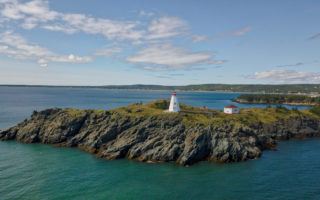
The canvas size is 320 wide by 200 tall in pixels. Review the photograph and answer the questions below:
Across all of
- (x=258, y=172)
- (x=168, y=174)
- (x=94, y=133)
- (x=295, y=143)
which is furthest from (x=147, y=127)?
(x=295, y=143)

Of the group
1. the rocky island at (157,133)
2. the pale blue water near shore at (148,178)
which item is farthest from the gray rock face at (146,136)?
the pale blue water near shore at (148,178)

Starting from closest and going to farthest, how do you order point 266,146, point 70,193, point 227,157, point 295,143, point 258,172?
point 70,193 → point 258,172 → point 227,157 → point 266,146 → point 295,143

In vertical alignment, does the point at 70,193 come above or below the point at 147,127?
below

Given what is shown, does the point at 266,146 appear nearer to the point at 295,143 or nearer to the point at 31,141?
the point at 295,143

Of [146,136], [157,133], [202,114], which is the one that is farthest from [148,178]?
[202,114]

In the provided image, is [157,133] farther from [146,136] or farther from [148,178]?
[148,178]

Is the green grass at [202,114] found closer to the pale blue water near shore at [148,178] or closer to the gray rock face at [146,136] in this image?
the gray rock face at [146,136]

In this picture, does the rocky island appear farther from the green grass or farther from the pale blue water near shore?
the pale blue water near shore
